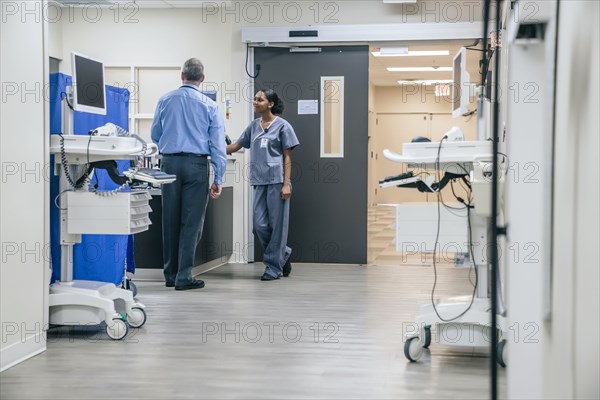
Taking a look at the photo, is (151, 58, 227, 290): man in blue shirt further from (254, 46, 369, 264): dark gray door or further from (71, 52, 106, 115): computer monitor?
(254, 46, 369, 264): dark gray door

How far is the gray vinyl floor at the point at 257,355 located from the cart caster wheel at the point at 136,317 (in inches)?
2.5

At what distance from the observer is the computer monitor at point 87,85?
149 inches

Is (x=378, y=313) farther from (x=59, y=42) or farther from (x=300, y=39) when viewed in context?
(x=59, y=42)

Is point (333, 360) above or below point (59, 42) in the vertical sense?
below

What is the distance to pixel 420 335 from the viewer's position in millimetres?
3359

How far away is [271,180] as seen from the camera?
19.1 feet

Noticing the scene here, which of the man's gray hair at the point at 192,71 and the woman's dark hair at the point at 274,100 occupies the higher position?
the man's gray hair at the point at 192,71

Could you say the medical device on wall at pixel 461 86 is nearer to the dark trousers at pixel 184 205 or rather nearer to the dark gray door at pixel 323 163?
the dark trousers at pixel 184 205

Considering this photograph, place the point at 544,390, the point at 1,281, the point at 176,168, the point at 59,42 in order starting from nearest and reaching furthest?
the point at 544,390
the point at 1,281
the point at 176,168
the point at 59,42

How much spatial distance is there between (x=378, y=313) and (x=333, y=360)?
114 centimetres

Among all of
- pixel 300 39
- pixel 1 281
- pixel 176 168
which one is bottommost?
pixel 1 281

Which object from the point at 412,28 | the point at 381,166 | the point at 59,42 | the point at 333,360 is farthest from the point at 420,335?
the point at 381,166

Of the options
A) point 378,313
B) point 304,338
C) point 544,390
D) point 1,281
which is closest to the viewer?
point 544,390

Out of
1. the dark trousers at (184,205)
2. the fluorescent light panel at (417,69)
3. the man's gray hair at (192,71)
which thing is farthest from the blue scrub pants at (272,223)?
the fluorescent light panel at (417,69)
